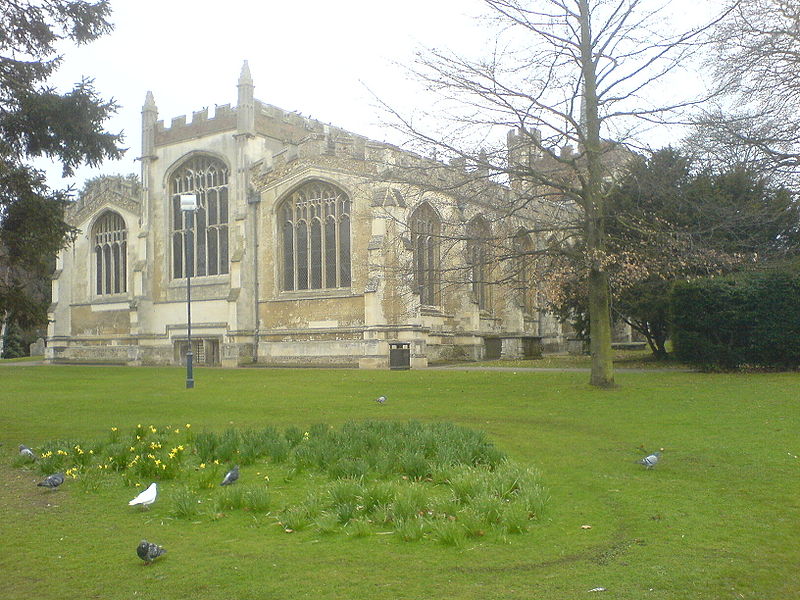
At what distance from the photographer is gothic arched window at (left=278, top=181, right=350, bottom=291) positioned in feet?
116

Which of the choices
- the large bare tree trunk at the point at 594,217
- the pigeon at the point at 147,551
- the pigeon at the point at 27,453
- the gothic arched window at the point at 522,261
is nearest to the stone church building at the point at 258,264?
the gothic arched window at the point at 522,261

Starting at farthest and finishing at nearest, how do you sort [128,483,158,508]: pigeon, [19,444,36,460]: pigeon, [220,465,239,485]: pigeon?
[19,444,36,460]: pigeon < [220,465,239,485]: pigeon < [128,483,158,508]: pigeon

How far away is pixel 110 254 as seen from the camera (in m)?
45.0

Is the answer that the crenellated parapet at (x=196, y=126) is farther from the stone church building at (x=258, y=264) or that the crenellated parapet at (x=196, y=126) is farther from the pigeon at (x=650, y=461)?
the pigeon at (x=650, y=461)

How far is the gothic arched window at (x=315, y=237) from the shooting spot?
35.2 metres

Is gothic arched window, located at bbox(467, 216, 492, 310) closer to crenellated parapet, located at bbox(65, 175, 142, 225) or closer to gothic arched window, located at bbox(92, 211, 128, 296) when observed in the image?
crenellated parapet, located at bbox(65, 175, 142, 225)

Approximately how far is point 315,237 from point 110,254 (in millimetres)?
15842

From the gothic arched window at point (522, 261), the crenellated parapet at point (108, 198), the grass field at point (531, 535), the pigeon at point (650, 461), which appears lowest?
the grass field at point (531, 535)

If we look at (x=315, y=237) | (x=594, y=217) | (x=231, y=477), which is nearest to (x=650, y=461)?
(x=231, y=477)

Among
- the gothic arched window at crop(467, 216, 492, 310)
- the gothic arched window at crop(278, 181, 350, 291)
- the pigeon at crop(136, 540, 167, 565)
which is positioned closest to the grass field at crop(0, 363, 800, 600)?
the pigeon at crop(136, 540, 167, 565)

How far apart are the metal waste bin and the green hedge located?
1142cm

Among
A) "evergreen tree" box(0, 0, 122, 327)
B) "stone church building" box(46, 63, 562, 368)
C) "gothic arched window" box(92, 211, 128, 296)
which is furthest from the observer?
"gothic arched window" box(92, 211, 128, 296)

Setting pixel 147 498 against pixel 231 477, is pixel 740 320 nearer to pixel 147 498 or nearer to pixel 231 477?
pixel 231 477

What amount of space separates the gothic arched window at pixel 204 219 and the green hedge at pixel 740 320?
78.9 feet
